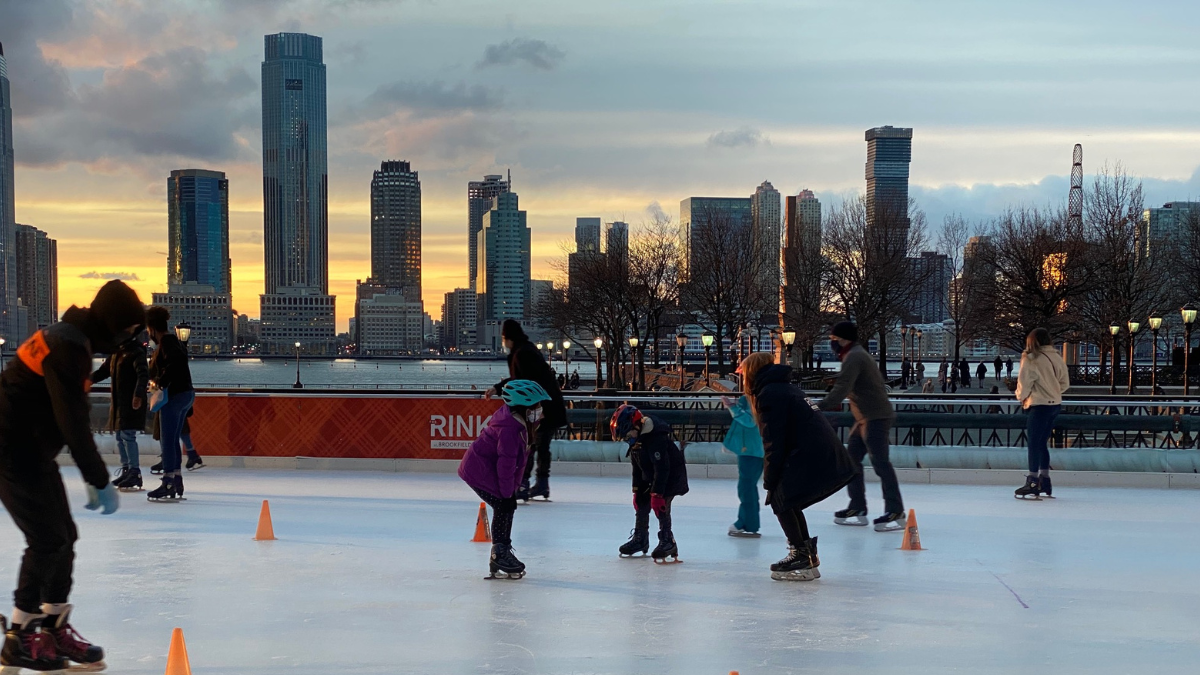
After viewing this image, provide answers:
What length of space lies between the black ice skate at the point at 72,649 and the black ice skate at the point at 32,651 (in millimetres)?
26

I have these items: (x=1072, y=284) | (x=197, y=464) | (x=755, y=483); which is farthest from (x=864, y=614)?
(x=1072, y=284)

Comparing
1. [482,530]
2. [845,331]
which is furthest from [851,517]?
[482,530]

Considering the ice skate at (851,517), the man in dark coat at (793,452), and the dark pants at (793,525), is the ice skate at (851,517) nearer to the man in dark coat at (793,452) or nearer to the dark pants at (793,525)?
the dark pants at (793,525)

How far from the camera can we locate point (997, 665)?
549cm

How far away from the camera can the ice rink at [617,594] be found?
5.59 m

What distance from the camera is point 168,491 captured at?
11.1m

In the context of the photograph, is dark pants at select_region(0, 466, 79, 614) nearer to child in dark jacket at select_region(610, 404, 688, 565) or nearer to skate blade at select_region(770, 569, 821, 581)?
child in dark jacket at select_region(610, 404, 688, 565)

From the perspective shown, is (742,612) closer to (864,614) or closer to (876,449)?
(864,614)

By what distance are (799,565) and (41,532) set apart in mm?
4617

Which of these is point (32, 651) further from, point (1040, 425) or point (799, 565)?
point (1040, 425)

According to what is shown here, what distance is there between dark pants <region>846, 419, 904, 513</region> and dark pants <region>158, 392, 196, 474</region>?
6471 millimetres

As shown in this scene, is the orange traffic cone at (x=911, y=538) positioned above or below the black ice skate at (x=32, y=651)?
below

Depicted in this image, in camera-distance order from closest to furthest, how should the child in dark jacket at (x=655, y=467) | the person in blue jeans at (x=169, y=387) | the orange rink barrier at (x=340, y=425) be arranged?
the child in dark jacket at (x=655, y=467) → the person in blue jeans at (x=169, y=387) → the orange rink barrier at (x=340, y=425)

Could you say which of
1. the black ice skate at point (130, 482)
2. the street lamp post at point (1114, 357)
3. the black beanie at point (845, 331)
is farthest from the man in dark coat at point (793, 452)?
the street lamp post at point (1114, 357)
